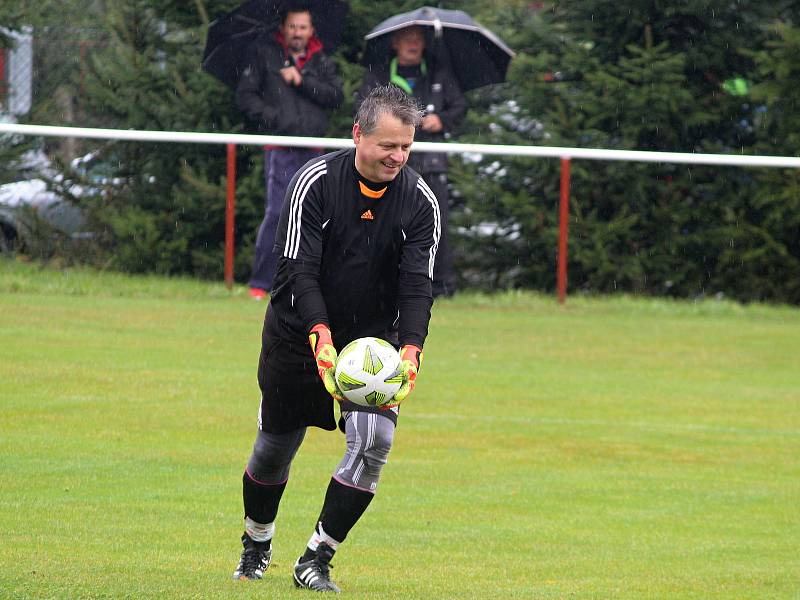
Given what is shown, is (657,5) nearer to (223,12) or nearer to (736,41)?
(736,41)

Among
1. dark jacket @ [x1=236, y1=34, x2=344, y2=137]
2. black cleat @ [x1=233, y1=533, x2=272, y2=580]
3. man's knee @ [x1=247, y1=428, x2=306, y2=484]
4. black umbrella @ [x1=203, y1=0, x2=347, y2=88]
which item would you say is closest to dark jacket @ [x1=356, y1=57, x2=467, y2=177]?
dark jacket @ [x1=236, y1=34, x2=344, y2=137]

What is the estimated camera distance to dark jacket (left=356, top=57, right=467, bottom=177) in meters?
16.5

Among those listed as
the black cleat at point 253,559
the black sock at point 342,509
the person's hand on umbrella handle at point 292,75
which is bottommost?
the black cleat at point 253,559

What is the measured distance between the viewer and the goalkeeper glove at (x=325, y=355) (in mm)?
6211

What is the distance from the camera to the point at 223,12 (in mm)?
18547

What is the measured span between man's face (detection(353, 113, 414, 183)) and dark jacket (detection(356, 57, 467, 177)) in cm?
1007

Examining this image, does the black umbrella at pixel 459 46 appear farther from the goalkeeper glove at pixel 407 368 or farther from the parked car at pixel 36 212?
the goalkeeper glove at pixel 407 368

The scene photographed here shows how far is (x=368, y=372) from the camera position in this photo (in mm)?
6285

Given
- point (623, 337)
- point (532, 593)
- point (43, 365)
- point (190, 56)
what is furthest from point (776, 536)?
point (190, 56)

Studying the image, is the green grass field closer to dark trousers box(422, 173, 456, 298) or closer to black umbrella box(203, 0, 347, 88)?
dark trousers box(422, 173, 456, 298)

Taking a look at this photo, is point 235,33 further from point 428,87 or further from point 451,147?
point 451,147

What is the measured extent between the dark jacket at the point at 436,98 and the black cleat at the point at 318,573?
402 inches

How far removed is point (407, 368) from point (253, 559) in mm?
1163

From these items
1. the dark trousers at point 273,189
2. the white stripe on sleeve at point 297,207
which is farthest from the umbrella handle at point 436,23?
the white stripe on sleeve at point 297,207
